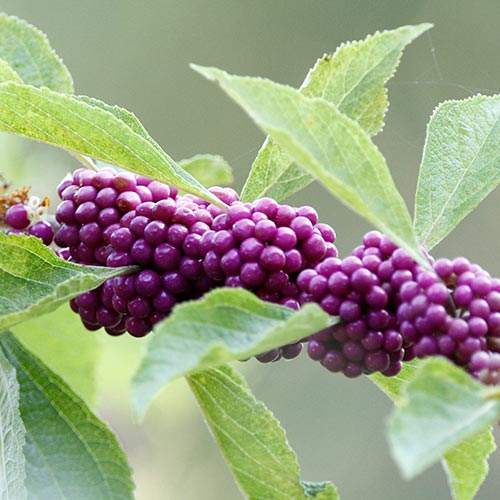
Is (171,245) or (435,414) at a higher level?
(435,414)

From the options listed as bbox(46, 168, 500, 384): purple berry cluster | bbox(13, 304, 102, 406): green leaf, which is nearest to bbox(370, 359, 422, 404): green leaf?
bbox(46, 168, 500, 384): purple berry cluster

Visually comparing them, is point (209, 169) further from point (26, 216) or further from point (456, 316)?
point (456, 316)

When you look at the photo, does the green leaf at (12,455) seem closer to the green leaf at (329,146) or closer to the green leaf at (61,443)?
the green leaf at (61,443)

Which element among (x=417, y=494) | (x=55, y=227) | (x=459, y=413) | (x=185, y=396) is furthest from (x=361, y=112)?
(x=417, y=494)

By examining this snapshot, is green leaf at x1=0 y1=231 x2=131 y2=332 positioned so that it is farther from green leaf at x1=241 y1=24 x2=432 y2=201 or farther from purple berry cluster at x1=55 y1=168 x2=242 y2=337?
green leaf at x1=241 y1=24 x2=432 y2=201

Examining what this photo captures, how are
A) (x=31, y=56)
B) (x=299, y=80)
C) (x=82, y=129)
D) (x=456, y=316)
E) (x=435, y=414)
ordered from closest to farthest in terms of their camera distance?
(x=435, y=414) → (x=456, y=316) → (x=82, y=129) → (x=31, y=56) → (x=299, y=80)

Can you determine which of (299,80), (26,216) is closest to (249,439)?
(26,216)
